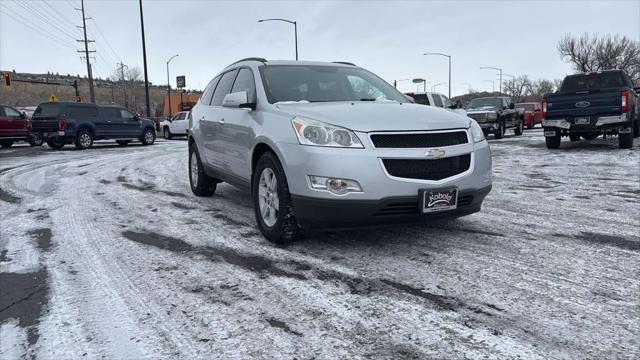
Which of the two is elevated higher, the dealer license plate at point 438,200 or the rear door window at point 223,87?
the rear door window at point 223,87

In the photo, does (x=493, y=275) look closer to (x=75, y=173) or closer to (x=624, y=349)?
(x=624, y=349)

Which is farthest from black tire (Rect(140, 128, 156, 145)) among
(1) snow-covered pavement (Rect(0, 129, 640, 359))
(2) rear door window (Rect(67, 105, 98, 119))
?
(1) snow-covered pavement (Rect(0, 129, 640, 359))

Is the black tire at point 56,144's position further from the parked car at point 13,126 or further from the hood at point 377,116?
the hood at point 377,116

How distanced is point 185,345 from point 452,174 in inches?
97.8

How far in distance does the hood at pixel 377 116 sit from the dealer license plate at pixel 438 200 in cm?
53

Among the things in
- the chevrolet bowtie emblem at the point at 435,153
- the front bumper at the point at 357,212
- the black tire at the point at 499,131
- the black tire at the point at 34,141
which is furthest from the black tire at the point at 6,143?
the chevrolet bowtie emblem at the point at 435,153

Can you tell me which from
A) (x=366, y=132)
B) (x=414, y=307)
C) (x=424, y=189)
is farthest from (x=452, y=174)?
(x=414, y=307)

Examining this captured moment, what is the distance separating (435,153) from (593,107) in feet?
32.6

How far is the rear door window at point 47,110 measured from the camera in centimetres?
1933

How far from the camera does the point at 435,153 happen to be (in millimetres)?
3818

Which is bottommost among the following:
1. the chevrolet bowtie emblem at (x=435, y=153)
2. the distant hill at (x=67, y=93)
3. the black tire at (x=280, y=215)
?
the black tire at (x=280, y=215)

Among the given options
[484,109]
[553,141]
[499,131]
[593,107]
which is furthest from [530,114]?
[593,107]

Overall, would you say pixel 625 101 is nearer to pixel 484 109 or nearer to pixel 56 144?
pixel 484 109

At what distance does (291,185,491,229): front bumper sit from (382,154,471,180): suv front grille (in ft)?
0.61
